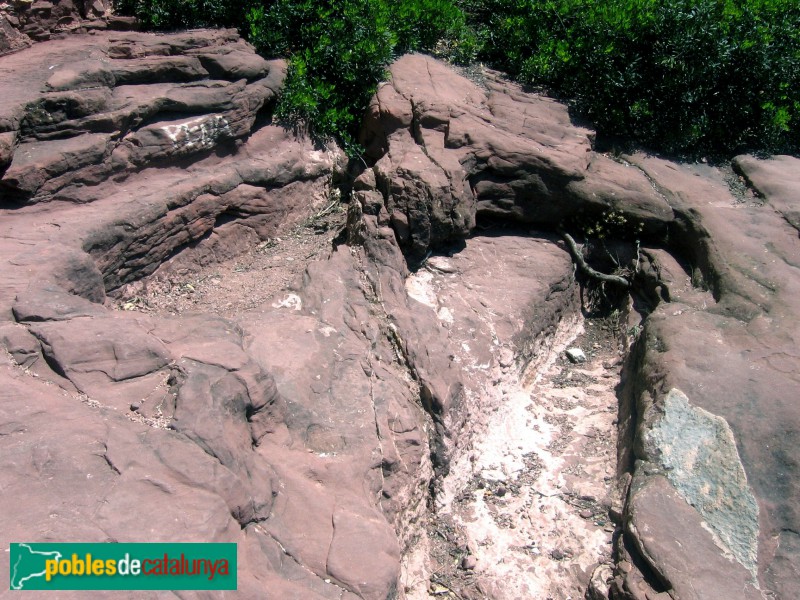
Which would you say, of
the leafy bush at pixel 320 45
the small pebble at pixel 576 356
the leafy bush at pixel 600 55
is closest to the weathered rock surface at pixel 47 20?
the leafy bush at pixel 600 55

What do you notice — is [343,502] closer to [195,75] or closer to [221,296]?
[221,296]

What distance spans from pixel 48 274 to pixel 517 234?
12.3 feet

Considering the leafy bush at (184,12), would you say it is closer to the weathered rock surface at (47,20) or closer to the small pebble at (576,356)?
the weathered rock surface at (47,20)

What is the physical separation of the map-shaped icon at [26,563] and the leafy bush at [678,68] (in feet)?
18.9

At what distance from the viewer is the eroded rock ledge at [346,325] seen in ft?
10.1

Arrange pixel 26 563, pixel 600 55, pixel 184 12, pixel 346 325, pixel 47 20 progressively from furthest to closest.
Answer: pixel 600 55
pixel 184 12
pixel 47 20
pixel 346 325
pixel 26 563

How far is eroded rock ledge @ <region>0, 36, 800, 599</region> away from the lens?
307 cm

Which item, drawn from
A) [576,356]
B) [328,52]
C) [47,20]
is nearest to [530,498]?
[576,356]

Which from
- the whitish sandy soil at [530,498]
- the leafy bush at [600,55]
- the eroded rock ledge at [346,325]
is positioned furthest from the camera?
the leafy bush at [600,55]

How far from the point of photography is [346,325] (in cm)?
449

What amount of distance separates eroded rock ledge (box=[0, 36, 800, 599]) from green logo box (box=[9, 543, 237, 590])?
0.27ft

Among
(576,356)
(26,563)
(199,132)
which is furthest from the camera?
(576,356)

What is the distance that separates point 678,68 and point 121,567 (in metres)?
6.07

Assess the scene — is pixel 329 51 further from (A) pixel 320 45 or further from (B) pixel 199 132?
(B) pixel 199 132
